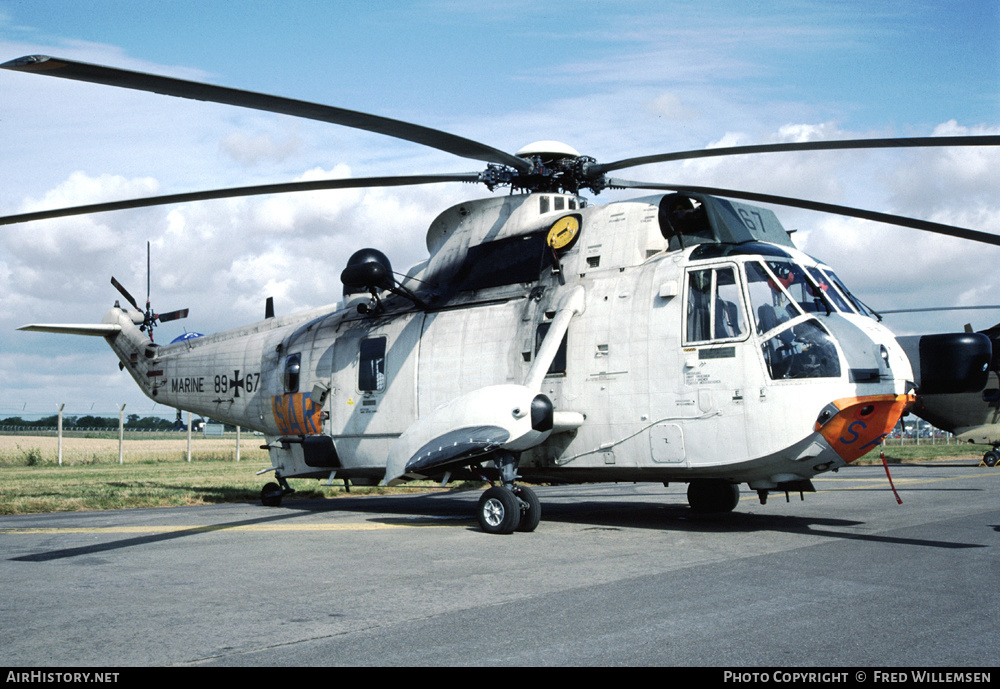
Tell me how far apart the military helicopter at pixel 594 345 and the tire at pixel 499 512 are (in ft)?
0.07

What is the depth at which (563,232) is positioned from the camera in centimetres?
1220

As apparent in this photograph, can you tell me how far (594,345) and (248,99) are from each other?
542cm

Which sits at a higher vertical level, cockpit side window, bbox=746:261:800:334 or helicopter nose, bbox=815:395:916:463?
cockpit side window, bbox=746:261:800:334

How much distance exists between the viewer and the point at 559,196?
508 inches

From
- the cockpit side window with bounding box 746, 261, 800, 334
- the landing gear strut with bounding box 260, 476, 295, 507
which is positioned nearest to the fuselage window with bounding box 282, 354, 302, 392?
the landing gear strut with bounding box 260, 476, 295, 507

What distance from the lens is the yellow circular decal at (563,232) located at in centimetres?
1212

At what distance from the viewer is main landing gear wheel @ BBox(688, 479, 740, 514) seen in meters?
13.2

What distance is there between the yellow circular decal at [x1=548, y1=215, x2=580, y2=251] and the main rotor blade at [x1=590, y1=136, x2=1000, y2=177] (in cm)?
113

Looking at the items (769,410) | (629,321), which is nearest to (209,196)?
(629,321)

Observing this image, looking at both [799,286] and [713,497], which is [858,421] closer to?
[799,286]

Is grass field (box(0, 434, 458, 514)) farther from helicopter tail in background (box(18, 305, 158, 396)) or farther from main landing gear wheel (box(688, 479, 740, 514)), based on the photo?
main landing gear wheel (box(688, 479, 740, 514))

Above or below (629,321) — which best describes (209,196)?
above
